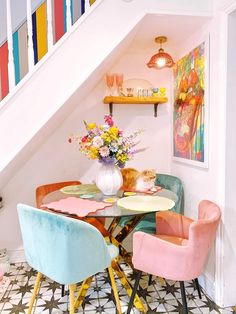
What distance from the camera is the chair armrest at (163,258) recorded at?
60.0 inches

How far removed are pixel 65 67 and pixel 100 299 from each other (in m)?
1.86

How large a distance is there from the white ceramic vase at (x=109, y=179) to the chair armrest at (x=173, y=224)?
1.47ft

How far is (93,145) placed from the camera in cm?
190

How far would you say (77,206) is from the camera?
1.72 metres

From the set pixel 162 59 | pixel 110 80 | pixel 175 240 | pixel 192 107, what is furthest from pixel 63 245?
pixel 162 59

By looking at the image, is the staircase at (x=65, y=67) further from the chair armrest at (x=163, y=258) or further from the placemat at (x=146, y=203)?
the chair armrest at (x=163, y=258)

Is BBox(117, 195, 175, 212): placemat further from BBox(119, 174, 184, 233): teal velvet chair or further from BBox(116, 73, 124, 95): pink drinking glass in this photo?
BBox(116, 73, 124, 95): pink drinking glass

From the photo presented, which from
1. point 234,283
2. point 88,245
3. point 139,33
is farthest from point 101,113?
point 234,283

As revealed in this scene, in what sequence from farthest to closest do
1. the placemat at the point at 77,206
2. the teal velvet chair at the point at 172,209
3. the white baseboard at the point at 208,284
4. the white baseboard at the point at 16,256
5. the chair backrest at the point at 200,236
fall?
the white baseboard at the point at 16,256, the teal velvet chair at the point at 172,209, the white baseboard at the point at 208,284, the placemat at the point at 77,206, the chair backrest at the point at 200,236

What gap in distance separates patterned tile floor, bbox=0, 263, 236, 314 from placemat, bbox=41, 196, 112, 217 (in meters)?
0.84

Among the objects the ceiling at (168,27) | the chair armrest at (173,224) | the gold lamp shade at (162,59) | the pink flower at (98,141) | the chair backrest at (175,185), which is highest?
the ceiling at (168,27)

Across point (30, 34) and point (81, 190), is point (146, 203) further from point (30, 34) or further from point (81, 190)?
point (30, 34)

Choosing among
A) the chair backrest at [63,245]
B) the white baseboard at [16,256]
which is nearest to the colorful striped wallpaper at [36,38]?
the chair backrest at [63,245]

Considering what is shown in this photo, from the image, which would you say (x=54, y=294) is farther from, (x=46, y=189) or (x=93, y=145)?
(x=93, y=145)
